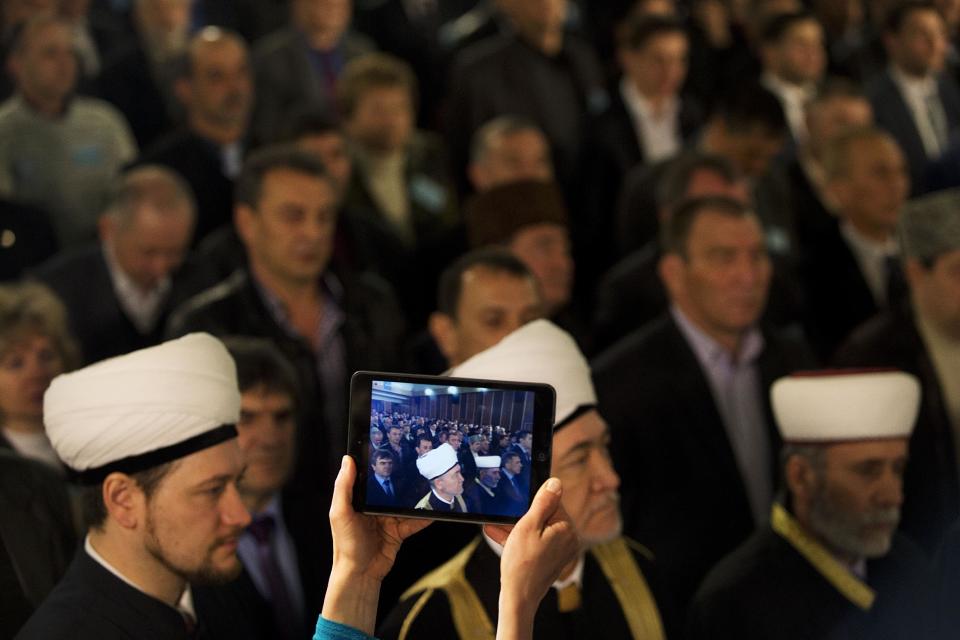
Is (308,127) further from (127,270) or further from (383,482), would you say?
(383,482)

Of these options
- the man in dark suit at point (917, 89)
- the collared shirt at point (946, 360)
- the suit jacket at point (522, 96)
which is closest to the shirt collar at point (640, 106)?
the suit jacket at point (522, 96)

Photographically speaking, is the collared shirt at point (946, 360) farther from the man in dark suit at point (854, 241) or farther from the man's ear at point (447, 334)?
the man's ear at point (447, 334)

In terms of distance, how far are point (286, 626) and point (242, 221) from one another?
173 centimetres

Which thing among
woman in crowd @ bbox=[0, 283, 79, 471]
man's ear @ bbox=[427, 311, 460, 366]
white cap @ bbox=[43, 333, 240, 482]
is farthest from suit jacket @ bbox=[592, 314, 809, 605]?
white cap @ bbox=[43, 333, 240, 482]

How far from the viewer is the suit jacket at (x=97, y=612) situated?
9.60 ft

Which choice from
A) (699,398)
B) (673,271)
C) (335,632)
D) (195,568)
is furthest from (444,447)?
(673,271)

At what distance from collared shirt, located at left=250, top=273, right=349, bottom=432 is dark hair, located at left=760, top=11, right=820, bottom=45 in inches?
156

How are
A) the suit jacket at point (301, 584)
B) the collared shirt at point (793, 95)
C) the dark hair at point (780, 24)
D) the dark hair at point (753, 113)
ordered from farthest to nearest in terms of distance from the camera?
1. the dark hair at point (780, 24)
2. the collared shirt at point (793, 95)
3. the dark hair at point (753, 113)
4. the suit jacket at point (301, 584)

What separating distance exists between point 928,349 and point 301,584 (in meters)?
2.22

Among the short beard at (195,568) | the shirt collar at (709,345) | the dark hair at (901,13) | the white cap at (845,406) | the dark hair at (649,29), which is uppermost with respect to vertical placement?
the dark hair at (649,29)

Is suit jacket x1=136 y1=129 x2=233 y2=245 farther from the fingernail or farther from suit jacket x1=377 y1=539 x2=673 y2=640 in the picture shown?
the fingernail

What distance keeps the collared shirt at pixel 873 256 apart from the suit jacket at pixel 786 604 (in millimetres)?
2553

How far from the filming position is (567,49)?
818 centimetres

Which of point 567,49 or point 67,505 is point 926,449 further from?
point 567,49
